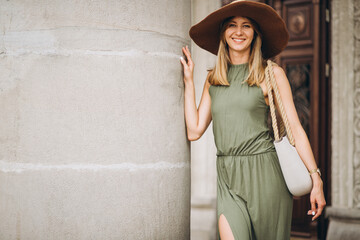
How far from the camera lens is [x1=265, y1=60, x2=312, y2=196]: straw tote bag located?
2434 millimetres

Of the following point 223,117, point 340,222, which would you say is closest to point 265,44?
point 223,117

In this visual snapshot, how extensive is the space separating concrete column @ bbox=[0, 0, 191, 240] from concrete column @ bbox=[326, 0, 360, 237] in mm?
3274

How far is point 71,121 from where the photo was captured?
205 centimetres

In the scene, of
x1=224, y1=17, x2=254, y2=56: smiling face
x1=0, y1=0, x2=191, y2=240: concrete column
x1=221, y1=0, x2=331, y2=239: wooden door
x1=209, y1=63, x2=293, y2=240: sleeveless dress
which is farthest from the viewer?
x1=221, y1=0, x2=331, y2=239: wooden door

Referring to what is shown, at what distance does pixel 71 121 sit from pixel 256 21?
4.04ft

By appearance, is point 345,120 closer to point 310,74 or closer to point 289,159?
point 310,74

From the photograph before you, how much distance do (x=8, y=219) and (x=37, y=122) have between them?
448mm

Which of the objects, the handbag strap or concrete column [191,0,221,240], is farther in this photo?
concrete column [191,0,221,240]

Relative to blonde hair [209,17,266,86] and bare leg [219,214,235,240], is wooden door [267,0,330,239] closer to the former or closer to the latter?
blonde hair [209,17,266,86]

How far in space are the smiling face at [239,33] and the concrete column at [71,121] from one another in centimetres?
69

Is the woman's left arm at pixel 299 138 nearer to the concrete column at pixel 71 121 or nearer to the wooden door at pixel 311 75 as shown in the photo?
the concrete column at pixel 71 121

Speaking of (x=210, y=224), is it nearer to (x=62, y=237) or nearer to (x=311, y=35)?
(x=311, y=35)

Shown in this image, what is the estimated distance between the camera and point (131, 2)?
214 cm

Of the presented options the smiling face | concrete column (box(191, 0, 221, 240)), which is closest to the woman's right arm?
the smiling face
